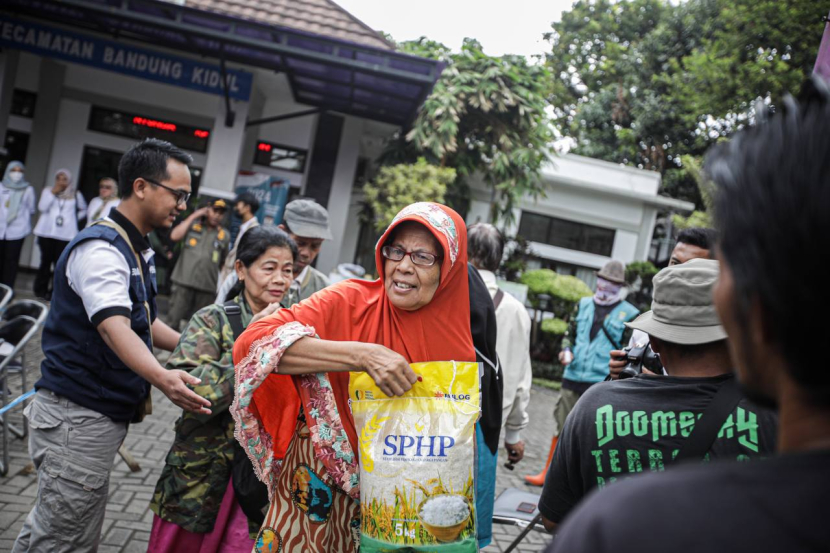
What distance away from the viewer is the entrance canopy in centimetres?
846

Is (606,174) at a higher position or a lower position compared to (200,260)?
higher

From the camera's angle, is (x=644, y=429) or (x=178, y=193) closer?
(x=644, y=429)

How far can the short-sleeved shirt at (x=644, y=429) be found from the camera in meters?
1.66

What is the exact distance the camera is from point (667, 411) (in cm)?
173

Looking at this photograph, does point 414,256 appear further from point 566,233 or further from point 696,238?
point 566,233

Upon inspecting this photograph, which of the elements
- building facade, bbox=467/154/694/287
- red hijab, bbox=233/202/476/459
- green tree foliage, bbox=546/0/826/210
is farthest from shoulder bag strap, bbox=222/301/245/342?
building facade, bbox=467/154/694/287

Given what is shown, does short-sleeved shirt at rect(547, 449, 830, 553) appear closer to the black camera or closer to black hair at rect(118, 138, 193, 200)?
the black camera

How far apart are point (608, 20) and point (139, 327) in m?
27.5

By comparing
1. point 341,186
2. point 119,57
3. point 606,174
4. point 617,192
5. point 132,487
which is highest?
point 606,174

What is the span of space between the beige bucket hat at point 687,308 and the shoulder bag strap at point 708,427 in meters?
0.17

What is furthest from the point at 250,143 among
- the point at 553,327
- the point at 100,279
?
the point at 100,279

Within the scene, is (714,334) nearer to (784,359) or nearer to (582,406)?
(582,406)

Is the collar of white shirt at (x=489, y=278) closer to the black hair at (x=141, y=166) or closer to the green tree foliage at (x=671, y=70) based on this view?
the black hair at (x=141, y=166)

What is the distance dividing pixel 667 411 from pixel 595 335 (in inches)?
160
